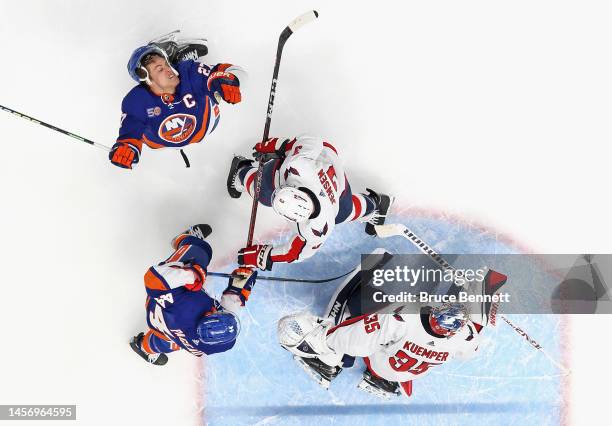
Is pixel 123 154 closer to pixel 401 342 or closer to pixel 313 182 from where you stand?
pixel 313 182

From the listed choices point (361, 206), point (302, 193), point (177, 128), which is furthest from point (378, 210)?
point (177, 128)

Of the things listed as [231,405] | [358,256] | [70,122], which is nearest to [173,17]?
[70,122]

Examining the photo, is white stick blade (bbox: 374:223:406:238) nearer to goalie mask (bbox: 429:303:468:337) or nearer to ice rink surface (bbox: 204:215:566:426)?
ice rink surface (bbox: 204:215:566:426)

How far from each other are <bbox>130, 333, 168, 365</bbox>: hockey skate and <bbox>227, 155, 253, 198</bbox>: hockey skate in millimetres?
1305

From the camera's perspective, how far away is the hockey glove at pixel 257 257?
3.55m

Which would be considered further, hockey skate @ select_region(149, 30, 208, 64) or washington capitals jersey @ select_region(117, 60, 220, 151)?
hockey skate @ select_region(149, 30, 208, 64)

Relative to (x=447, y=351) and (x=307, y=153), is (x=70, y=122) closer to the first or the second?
(x=307, y=153)

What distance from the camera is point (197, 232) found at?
408 centimetres

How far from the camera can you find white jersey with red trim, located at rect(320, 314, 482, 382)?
3.54 m

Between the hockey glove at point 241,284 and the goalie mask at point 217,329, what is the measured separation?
1.66 ft

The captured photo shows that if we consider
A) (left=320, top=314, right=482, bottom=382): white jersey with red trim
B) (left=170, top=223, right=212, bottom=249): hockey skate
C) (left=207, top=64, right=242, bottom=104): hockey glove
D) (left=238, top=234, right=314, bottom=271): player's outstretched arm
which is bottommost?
(left=320, top=314, right=482, bottom=382): white jersey with red trim

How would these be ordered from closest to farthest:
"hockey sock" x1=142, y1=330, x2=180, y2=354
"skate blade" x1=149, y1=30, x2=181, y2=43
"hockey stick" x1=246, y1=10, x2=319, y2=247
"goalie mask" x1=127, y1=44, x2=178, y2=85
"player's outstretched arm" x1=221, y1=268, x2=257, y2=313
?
"goalie mask" x1=127, y1=44, x2=178, y2=85
"player's outstretched arm" x1=221, y1=268, x2=257, y2=313
"hockey stick" x1=246, y1=10, x2=319, y2=247
"hockey sock" x1=142, y1=330, x2=180, y2=354
"skate blade" x1=149, y1=30, x2=181, y2=43

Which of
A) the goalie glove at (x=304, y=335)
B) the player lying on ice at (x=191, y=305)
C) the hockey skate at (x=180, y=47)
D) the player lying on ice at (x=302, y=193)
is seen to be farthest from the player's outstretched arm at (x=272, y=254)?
the hockey skate at (x=180, y=47)

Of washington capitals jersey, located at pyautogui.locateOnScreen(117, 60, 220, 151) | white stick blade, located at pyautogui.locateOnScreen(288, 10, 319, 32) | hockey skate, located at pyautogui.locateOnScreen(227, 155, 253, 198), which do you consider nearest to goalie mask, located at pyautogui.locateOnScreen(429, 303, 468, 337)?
hockey skate, located at pyautogui.locateOnScreen(227, 155, 253, 198)
